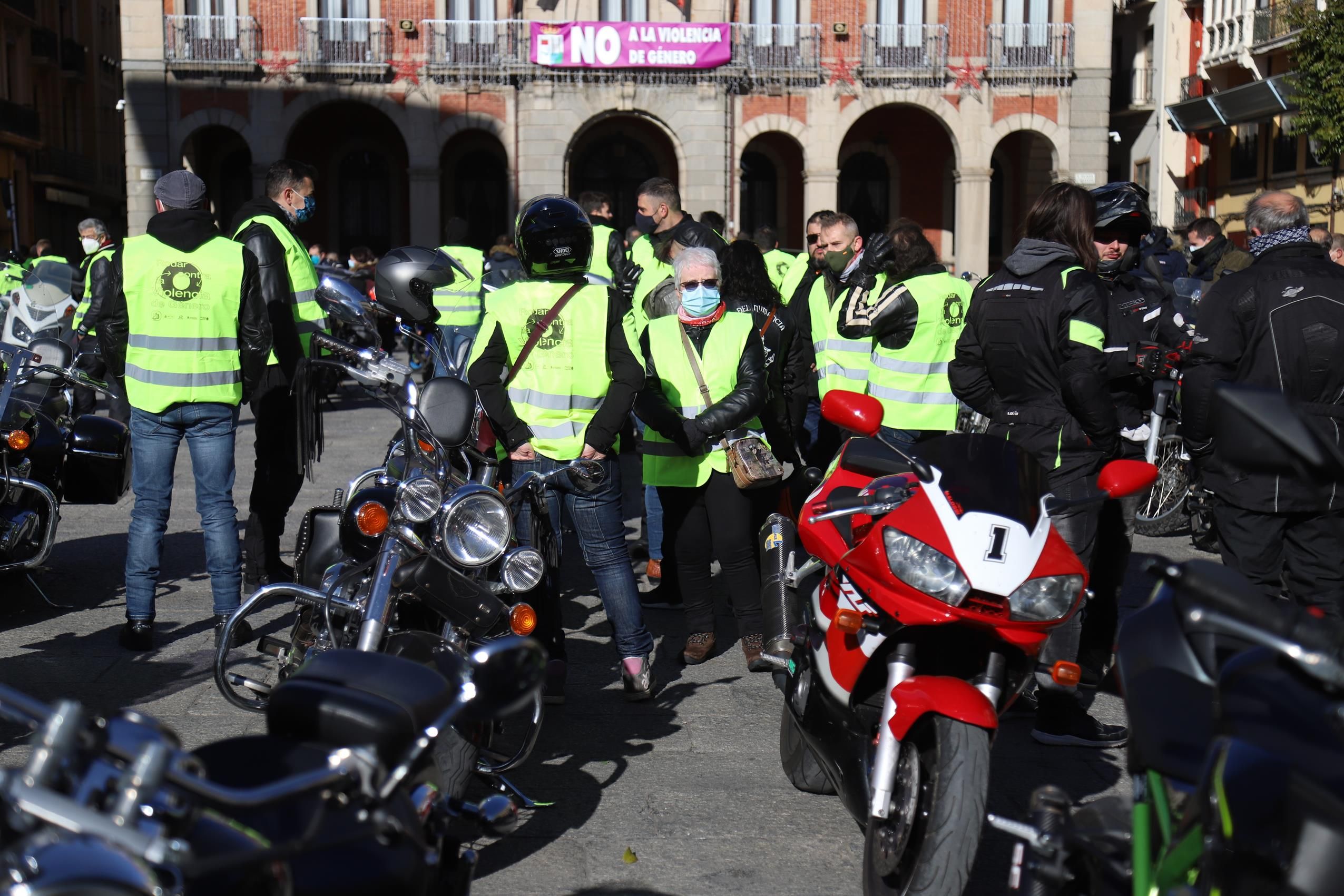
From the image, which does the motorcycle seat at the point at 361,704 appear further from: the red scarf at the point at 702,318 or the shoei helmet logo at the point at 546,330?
the red scarf at the point at 702,318

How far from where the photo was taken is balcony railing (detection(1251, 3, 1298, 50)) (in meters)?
32.5

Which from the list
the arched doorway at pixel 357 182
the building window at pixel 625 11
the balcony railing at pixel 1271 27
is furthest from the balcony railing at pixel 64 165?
the balcony railing at pixel 1271 27

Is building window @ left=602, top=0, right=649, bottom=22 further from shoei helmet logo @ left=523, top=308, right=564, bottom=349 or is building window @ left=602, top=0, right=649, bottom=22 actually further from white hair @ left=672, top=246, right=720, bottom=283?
→ shoei helmet logo @ left=523, top=308, right=564, bottom=349

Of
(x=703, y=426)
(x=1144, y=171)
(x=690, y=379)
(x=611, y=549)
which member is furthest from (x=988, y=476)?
(x=1144, y=171)

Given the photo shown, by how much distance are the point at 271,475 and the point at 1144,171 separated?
124 ft

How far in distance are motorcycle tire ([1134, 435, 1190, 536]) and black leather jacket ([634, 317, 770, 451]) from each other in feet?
14.1

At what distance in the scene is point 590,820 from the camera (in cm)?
432

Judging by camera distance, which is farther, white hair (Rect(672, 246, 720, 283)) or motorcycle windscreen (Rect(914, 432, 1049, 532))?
white hair (Rect(672, 246, 720, 283))

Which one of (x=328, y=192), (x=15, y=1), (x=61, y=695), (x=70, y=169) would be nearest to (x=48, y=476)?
(x=61, y=695)

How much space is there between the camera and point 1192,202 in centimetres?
3791

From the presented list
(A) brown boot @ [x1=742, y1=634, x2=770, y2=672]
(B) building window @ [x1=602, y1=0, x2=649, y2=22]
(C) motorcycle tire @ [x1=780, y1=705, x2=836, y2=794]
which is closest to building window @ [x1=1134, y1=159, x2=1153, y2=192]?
(B) building window @ [x1=602, y1=0, x2=649, y2=22]

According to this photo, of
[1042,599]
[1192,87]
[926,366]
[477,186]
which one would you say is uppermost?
[1192,87]

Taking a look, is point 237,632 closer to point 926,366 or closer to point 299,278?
point 299,278

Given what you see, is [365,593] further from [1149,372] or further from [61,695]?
[1149,372]
